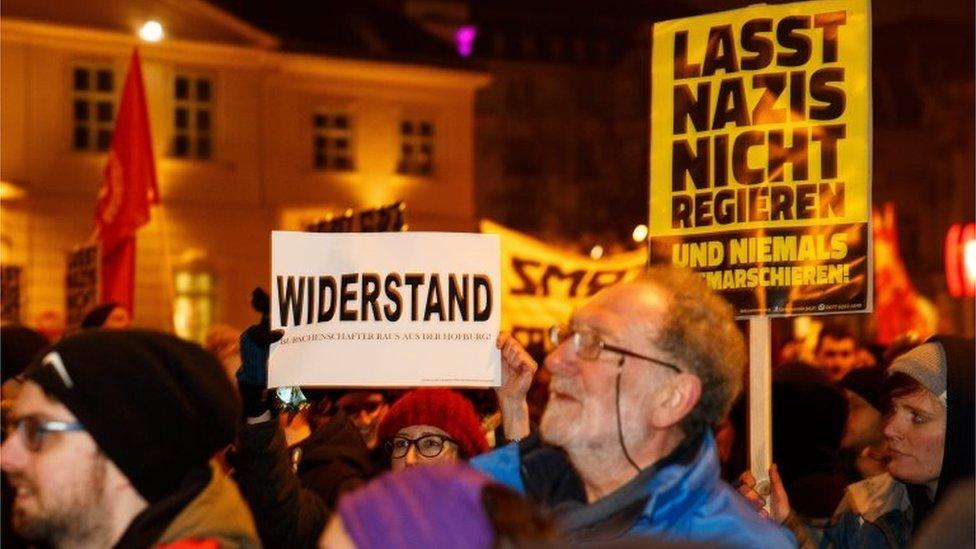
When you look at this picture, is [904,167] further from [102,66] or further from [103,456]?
[103,456]

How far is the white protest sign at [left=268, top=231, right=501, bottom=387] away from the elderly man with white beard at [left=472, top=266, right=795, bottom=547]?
1.83 metres

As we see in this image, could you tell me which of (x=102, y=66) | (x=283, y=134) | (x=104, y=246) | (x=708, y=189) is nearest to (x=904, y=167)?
(x=283, y=134)

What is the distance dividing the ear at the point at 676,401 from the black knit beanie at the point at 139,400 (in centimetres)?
110

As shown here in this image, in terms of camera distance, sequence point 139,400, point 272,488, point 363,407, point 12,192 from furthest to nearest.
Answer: point 12,192, point 363,407, point 272,488, point 139,400

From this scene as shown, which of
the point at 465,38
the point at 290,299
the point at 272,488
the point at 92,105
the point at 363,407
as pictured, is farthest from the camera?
the point at 465,38

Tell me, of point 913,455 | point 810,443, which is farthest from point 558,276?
point 913,455

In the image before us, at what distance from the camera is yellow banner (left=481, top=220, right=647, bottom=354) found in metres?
10.9

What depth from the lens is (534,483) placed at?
4.23 m

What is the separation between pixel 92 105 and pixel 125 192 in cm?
2536

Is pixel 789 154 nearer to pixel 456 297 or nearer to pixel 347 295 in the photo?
pixel 456 297

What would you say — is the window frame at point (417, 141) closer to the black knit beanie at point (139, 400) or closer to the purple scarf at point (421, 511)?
the black knit beanie at point (139, 400)

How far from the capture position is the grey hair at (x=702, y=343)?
14.3ft

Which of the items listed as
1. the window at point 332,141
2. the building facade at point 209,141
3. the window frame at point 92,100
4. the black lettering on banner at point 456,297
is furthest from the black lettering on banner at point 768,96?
the window at point 332,141

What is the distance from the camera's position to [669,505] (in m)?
4.01
